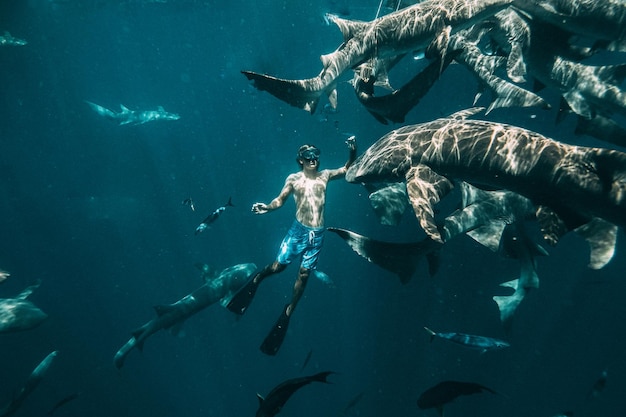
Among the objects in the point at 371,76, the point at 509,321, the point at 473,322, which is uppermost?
the point at 371,76

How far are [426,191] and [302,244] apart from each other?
305 cm

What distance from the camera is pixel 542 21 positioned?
22.7 ft

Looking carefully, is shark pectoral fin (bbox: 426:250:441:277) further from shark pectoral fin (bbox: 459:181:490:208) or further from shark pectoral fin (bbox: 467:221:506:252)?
shark pectoral fin (bbox: 459:181:490:208)

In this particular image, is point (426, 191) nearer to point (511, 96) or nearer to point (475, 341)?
point (475, 341)

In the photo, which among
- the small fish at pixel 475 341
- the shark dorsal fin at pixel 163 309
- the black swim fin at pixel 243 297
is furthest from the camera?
the shark dorsal fin at pixel 163 309

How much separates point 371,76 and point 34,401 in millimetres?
26609

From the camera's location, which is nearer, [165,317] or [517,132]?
[517,132]

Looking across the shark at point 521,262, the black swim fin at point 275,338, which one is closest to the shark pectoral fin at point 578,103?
the shark at point 521,262

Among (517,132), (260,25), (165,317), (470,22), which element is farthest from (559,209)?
(260,25)

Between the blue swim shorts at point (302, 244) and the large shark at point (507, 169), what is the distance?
5.87ft

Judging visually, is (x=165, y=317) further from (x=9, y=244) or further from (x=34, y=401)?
(x=9, y=244)

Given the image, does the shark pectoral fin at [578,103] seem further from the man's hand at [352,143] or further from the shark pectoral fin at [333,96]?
the shark pectoral fin at [333,96]

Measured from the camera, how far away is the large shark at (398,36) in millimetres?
5844

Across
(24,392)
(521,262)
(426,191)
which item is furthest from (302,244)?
(24,392)
